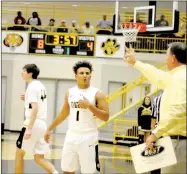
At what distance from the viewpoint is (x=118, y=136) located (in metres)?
6.87

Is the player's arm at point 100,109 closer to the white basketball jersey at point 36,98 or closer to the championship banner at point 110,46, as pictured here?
the white basketball jersey at point 36,98

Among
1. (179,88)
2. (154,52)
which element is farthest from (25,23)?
(179,88)

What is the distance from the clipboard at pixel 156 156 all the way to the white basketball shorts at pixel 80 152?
1.06 m

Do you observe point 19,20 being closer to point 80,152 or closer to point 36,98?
point 36,98

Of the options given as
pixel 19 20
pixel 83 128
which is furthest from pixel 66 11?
pixel 83 128

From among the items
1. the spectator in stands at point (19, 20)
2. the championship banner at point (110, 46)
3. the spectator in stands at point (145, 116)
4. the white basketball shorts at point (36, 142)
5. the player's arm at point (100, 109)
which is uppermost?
the spectator in stands at point (19, 20)

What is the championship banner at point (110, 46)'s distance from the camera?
6094mm

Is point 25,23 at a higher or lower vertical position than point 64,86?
higher

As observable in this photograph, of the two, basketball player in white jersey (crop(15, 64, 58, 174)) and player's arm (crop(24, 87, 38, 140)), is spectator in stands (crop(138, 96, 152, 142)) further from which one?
player's arm (crop(24, 87, 38, 140))

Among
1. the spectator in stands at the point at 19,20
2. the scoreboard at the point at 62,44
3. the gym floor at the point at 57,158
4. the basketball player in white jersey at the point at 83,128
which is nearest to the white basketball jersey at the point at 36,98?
the basketball player in white jersey at the point at 83,128

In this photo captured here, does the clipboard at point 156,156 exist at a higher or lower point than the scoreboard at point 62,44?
lower

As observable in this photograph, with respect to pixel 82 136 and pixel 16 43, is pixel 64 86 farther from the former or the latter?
pixel 82 136

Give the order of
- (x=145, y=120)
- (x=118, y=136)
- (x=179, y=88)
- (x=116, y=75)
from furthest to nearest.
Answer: (x=118, y=136), (x=116, y=75), (x=145, y=120), (x=179, y=88)

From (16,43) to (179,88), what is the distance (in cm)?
356
